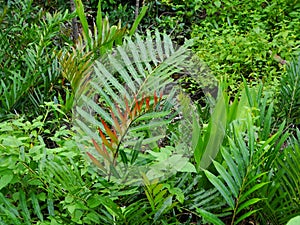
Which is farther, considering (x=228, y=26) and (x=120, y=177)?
(x=228, y=26)

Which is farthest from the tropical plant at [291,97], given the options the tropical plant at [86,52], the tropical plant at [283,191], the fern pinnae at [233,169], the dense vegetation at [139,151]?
the tropical plant at [86,52]

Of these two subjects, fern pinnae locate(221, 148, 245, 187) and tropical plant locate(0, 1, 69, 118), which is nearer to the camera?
fern pinnae locate(221, 148, 245, 187)

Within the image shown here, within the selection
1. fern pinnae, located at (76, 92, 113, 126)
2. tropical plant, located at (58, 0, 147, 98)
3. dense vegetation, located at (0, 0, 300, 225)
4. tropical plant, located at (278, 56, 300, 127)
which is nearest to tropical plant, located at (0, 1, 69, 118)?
dense vegetation, located at (0, 0, 300, 225)

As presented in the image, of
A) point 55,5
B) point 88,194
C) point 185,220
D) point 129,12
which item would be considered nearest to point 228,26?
point 129,12

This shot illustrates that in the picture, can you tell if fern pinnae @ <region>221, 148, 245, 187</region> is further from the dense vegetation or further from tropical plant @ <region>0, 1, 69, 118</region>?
tropical plant @ <region>0, 1, 69, 118</region>

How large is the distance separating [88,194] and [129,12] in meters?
3.37

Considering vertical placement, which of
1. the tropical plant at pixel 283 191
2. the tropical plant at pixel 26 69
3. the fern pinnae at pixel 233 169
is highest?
the tropical plant at pixel 26 69

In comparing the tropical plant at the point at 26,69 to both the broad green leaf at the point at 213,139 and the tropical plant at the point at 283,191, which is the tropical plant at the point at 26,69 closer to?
the broad green leaf at the point at 213,139

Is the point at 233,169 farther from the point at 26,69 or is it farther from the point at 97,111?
the point at 26,69

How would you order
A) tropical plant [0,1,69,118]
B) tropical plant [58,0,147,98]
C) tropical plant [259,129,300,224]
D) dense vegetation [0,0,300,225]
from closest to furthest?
dense vegetation [0,0,300,225] < tropical plant [259,129,300,224] < tropical plant [58,0,147,98] < tropical plant [0,1,69,118]

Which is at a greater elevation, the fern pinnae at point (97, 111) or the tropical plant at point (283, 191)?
the fern pinnae at point (97, 111)

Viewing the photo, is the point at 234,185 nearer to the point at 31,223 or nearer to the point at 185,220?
the point at 185,220

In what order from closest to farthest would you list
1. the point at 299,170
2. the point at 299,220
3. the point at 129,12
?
the point at 299,220 < the point at 299,170 < the point at 129,12

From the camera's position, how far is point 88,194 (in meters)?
1.50
